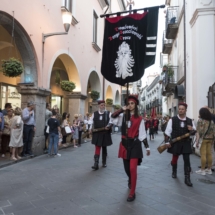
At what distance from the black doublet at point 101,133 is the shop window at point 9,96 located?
639 centimetres

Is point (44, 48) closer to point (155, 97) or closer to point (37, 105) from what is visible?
point (37, 105)

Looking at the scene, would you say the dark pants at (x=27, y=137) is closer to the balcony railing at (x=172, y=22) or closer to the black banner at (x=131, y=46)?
the black banner at (x=131, y=46)

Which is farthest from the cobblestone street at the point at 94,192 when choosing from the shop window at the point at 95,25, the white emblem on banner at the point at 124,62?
the shop window at the point at 95,25

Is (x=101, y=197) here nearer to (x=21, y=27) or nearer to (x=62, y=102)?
(x=21, y=27)

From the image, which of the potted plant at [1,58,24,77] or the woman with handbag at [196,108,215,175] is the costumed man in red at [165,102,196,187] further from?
the potted plant at [1,58,24,77]

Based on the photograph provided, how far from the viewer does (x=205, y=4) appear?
9.35 m

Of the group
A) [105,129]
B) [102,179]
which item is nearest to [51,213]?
[102,179]

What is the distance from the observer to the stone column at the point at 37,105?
340 inches

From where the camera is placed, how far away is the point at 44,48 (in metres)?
9.41

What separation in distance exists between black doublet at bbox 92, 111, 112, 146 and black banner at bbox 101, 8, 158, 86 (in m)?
1.78

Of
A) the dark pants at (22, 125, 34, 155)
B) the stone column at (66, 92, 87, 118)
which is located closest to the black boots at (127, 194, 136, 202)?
the dark pants at (22, 125, 34, 155)

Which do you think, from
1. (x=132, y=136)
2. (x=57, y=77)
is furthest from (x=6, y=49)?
(x=132, y=136)

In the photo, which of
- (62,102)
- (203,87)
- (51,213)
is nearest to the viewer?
(51,213)

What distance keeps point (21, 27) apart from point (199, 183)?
22.0 ft
